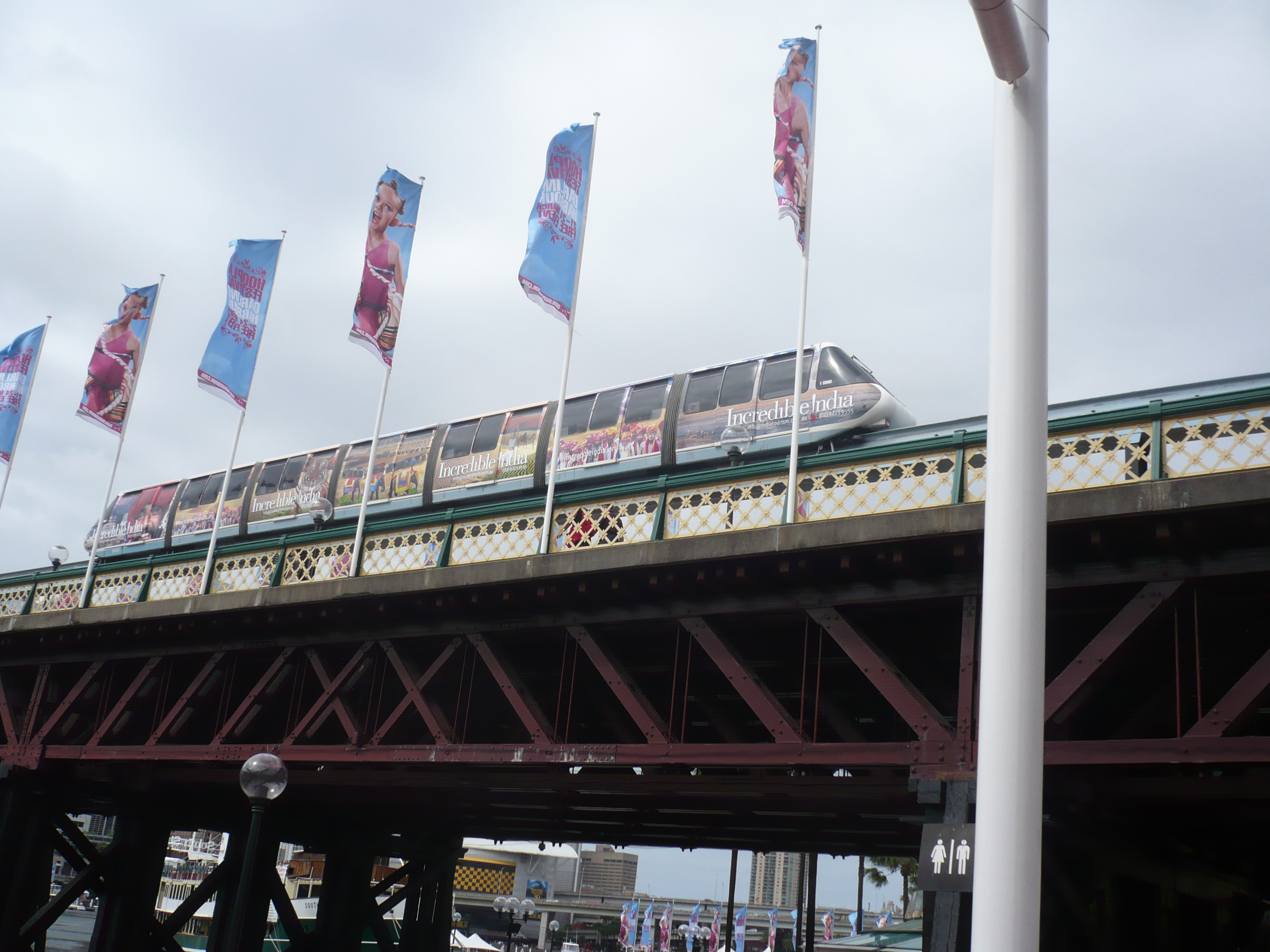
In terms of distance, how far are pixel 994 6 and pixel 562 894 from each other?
536ft

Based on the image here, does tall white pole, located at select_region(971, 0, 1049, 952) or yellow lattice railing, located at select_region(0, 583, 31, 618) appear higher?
yellow lattice railing, located at select_region(0, 583, 31, 618)

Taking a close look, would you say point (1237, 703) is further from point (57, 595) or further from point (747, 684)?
point (57, 595)

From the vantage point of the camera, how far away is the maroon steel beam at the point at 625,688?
53.2 feet

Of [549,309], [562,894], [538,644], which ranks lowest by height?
[562,894]

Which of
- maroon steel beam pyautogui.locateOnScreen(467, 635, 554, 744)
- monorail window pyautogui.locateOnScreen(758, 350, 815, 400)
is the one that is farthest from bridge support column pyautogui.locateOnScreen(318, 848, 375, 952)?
monorail window pyautogui.locateOnScreen(758, 350, 815, 400)

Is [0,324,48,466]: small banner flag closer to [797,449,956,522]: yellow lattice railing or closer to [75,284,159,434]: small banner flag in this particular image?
[75,284,159,434]: small banner flag

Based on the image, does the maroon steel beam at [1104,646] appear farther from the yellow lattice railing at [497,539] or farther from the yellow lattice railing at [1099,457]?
the yellow lattice railing at [497,539]

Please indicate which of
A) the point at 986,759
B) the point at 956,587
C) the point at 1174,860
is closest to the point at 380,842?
the point at 1174,860

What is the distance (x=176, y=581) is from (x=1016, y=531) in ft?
72.5

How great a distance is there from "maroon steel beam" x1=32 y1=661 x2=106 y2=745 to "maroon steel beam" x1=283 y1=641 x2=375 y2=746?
714 centimetres

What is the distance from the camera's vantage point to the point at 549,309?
71.9 feet

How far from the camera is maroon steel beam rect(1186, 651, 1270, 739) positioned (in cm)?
1189

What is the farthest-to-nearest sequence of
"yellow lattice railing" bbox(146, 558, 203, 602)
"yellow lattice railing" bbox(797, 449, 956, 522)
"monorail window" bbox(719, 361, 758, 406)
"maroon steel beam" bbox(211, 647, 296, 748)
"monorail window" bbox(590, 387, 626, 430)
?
"monorail window" bbox(590, 387, 626, 430)
"monorail window" bbox(719, 361, 758, 406)
"yellow lattice railing" bbox(146, 558, 203, 602)
"maroon steel beam" bbox(211, 647, 296, 748)
"yellow lattice railing" bbox(797, 449, 956, 522)

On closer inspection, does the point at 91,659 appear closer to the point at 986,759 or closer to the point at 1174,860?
the point at 1174,860
